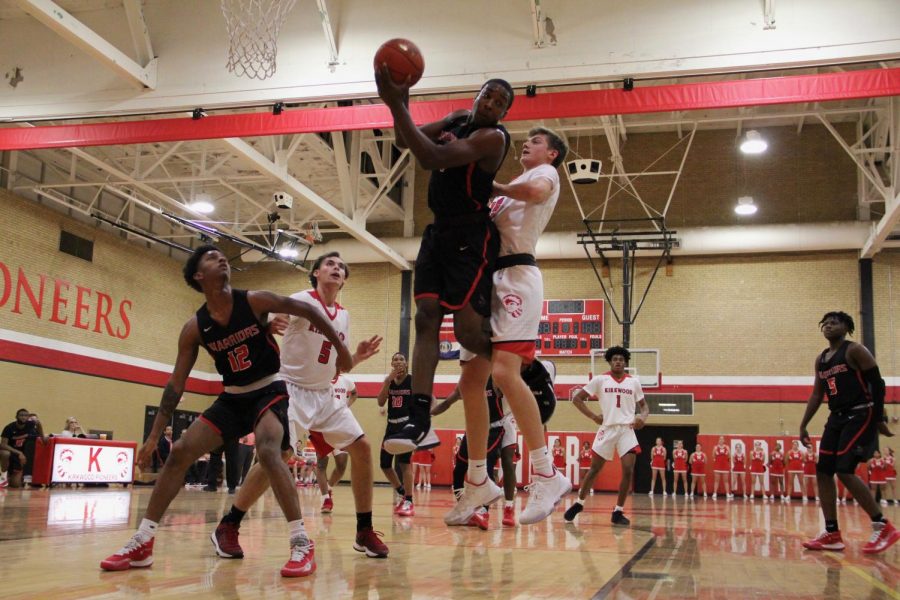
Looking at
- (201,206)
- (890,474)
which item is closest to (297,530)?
(201,206)

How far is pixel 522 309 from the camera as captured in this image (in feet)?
15.1

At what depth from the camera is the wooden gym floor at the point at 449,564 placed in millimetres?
3707

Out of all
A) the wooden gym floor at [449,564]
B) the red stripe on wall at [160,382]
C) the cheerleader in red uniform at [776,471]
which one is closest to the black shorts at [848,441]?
the wooden gym floor at [449,564]

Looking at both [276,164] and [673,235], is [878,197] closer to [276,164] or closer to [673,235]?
[673,235]

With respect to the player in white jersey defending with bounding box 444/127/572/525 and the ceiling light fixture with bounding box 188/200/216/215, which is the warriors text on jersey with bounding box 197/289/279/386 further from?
the ceiling light fixture with bounding box 188/200/216/215

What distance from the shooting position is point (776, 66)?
11562mm

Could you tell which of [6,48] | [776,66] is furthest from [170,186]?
[776,66]

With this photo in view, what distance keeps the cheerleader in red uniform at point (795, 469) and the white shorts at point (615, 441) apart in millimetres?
14299

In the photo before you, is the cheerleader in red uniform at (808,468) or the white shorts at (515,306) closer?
the white shorts at (515,306)

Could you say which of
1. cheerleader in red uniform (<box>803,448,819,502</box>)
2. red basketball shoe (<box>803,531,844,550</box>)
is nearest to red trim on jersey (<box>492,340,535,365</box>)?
red basketball shoe (<box>803,531,844,550</box>)

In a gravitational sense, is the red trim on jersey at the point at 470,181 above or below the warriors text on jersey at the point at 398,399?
above

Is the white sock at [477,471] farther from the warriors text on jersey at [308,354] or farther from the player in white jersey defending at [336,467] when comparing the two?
the player in white jersey defending at [336,467]

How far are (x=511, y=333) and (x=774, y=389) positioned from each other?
826 inches

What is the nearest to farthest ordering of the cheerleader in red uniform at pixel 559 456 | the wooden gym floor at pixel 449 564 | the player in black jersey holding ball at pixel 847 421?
the wooden gym floor at pixel 449 564 < the player in black jersey holding ball at pixel 847 421 < the cheerleader in red uniform at pixel 559 456
